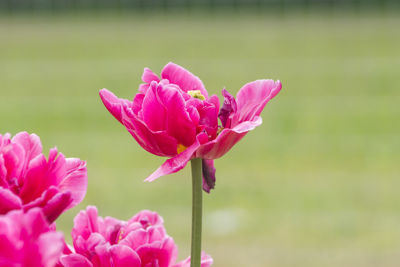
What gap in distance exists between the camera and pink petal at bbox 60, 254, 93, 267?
0.98ft

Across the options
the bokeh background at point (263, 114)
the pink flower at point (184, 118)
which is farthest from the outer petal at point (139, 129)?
the bokeh background at point (263, 114)

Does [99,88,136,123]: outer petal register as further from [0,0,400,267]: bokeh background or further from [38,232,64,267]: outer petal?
[0,0,400,267]: bokeh background

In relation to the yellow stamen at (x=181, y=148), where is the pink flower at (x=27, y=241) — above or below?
above

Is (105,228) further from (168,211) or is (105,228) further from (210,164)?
(168,211)

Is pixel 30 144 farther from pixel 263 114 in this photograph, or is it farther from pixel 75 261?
pixel 263 114

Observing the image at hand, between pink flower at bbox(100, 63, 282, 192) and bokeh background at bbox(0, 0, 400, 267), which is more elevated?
pink flower at bbox(100, 63, 282, 192)

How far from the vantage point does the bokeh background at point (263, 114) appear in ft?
8.03

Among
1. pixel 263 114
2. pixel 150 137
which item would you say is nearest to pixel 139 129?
pixel 150 137

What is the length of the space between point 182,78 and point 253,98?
45 millimetres

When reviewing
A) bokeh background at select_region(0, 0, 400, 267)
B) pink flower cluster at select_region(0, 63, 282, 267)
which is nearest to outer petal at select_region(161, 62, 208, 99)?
pink flower cluster at select_region(0, 63, 282, 267)

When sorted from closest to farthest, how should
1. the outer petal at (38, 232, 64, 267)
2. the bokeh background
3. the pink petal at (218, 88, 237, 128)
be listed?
the outer petal at (38, 232, 64, 267) < the pink petal at (218, 88, 237, 128) < the bokeh background

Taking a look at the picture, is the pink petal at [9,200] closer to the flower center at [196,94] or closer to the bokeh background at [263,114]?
the flower center at [196,94]

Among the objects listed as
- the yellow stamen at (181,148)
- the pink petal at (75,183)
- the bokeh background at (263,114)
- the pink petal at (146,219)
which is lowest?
the bokeh background at (263,114)

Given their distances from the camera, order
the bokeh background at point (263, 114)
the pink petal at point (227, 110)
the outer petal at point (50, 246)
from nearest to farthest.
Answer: the outer petal at point (50, 246) < the pink petal at point (227, 110) < the bokeh background at point (263, 114)
